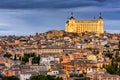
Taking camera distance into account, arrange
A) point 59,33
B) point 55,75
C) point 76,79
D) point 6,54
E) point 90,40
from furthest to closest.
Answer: point 59,33, point 90,40, point 6,54, point 55,75, point 76,79

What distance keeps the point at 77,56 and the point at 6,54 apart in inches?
316

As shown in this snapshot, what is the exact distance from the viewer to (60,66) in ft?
143

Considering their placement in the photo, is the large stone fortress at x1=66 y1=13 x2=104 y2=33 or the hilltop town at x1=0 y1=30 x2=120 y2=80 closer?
the hilltop town at x1=0 y1=30 x2=120 y2=80

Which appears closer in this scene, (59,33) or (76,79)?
(76,79)

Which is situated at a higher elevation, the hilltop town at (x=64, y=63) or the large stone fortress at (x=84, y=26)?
the large stone fortress at (x=84, y=26)

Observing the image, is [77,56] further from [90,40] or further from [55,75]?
[90,40]

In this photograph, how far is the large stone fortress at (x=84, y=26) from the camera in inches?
3381

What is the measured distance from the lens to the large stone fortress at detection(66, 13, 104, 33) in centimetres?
8588

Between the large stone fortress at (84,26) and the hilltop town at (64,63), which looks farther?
the large stone fortress at (84,26)

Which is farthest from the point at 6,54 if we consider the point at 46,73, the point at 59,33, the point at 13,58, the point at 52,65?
the point at 59,33

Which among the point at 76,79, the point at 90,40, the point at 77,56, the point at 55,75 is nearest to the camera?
the point at 76,79

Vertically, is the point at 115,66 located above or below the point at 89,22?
below

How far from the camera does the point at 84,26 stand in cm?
8606

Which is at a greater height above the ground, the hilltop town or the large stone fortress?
the large stone fortress
